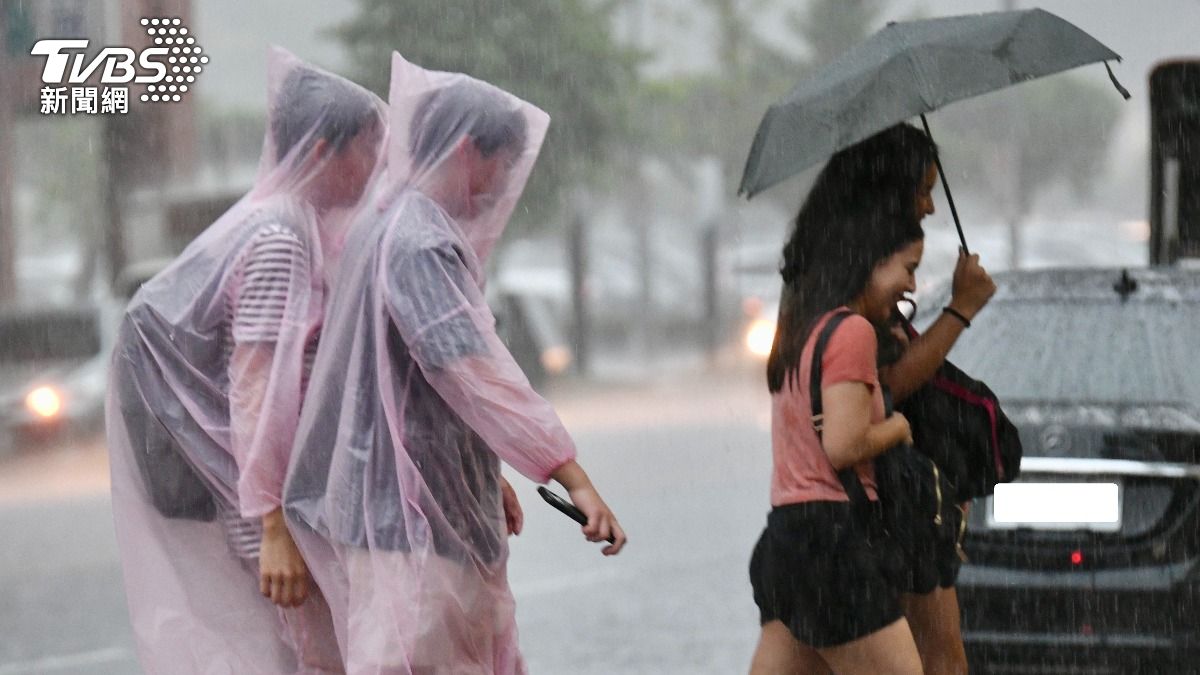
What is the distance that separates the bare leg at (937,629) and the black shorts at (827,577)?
0.65ft

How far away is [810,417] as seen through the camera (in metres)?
4.00

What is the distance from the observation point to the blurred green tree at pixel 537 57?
28.8 m

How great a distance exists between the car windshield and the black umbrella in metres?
1.40

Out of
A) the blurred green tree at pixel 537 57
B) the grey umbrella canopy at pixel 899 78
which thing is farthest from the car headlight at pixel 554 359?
the grey umbrella canopy at pixel 899 78

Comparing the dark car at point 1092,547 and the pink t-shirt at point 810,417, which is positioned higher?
the pink t-shirt at point 810,417

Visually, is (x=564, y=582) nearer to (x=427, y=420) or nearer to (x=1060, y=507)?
(x=1060, y=507)

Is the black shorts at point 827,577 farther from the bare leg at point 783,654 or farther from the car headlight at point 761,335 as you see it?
the car headlight at point 761,335

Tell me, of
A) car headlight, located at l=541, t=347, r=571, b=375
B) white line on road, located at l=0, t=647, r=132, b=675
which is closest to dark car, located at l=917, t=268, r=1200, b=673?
white line on road, located at l=0, t=647, r=132, b=675

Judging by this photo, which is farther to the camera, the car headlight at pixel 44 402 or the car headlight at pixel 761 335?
the car headlight at pixel 761 335

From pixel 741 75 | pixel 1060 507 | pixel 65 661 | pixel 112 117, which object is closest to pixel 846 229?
pixel 1060 507

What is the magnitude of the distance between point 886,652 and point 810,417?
46 cm

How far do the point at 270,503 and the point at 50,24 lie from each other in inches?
654

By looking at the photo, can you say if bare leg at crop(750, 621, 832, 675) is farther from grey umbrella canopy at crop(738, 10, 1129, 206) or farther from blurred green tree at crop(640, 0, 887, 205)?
blurred green tree at crop(640, 0, 887, 205)

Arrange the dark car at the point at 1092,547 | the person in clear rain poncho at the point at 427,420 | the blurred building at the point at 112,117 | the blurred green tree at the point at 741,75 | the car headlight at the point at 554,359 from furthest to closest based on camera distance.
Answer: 1. the blurred green tree at the point at 741,75
2. the car headlight at the point at 554,359
3. the blurred building at the point at 112,117
4. the dark car at the point at 1092,547
5. the person in clear rain poncho at the point at 427,420
